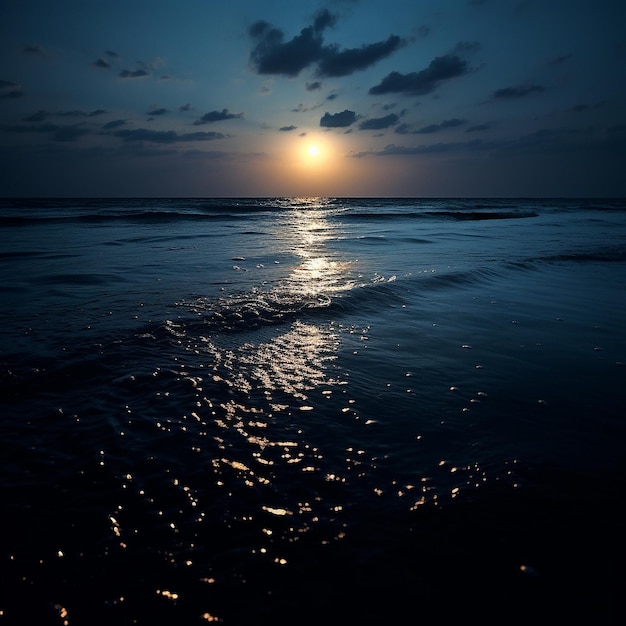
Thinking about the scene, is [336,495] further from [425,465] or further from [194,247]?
[194,247]

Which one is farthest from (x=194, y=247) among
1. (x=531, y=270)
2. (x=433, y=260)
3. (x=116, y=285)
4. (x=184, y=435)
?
(x=184, y=435)

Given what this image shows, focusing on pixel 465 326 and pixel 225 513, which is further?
pixel 465 326

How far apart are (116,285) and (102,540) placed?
5556mm

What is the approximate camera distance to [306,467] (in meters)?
2.09

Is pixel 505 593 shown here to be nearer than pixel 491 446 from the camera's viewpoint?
Yes

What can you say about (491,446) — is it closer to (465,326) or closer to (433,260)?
(465,326)

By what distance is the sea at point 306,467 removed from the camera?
1423 millimetres

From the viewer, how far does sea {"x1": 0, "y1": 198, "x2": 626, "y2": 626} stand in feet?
4.67

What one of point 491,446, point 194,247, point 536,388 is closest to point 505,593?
point 491,446

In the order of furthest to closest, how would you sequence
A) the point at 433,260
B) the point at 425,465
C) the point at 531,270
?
the point at 433,260
the point at 531,270
the point at 425,465

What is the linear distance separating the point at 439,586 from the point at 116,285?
6.34 m

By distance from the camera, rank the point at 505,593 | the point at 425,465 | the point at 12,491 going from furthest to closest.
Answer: the point at 425,465, the point at 12,491, the point at 505,593

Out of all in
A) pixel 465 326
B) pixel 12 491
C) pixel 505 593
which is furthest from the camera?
pixel 465 326

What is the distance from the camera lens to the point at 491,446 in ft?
7.71
